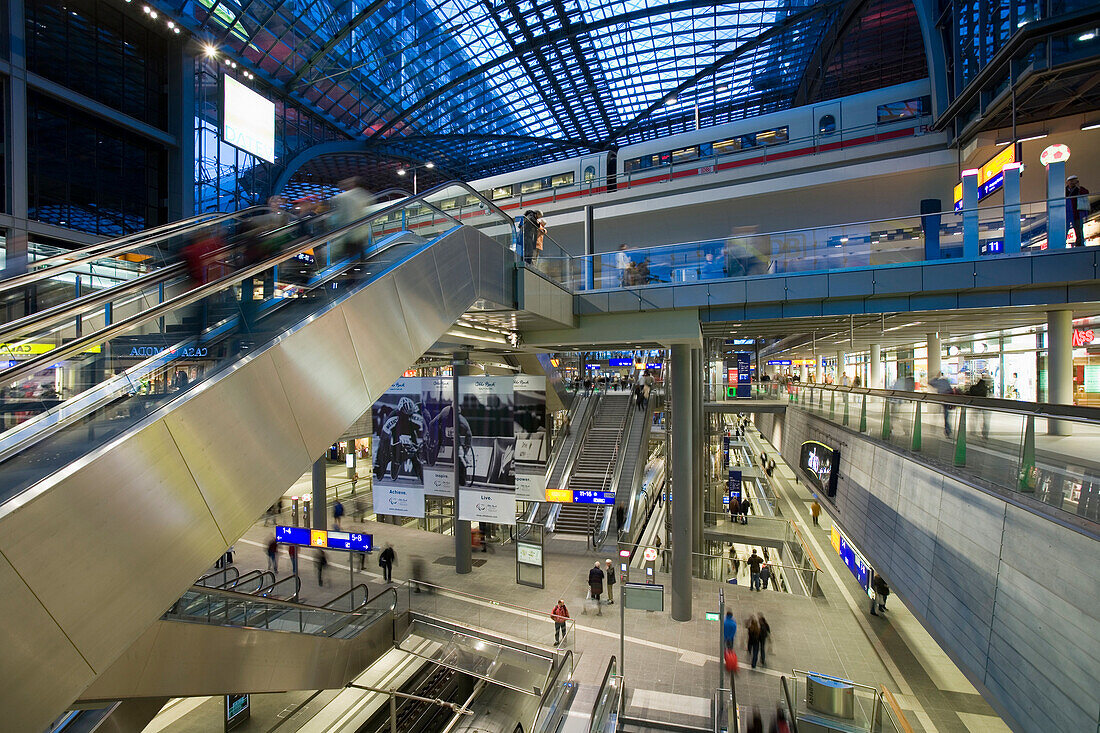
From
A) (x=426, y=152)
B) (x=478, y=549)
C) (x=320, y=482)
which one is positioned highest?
(x=426, y=152)

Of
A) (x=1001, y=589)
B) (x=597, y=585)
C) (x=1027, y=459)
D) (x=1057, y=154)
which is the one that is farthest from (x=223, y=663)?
(x=1057, y=154)

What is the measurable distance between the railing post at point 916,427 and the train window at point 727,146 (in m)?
14.4

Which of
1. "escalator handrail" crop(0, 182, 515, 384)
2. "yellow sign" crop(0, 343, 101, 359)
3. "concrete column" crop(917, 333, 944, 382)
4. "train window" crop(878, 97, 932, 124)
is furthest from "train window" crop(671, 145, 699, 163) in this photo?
"yellow sign" crop(0, 343, 101, 359)

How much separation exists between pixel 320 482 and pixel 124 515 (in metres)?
16.2

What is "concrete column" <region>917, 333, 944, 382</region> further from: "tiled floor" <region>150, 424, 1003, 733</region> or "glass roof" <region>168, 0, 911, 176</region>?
"glass roof" <region>168, 0, 911, 176</region>

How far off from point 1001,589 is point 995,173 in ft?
34.1

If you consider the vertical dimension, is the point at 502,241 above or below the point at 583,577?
above

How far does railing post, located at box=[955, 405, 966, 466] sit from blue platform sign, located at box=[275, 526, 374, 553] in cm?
1229

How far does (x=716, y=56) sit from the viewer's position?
27266 mm

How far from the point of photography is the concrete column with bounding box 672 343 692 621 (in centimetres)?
1178

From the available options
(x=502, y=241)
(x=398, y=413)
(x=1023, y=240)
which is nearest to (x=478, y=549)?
(x=398, y=413)

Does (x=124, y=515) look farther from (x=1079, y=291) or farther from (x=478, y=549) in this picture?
(x=478, y=549)

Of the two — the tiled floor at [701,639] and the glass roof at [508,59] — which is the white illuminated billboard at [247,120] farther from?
the tiled floor at [701,639]

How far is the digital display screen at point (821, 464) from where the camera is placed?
421 inches
